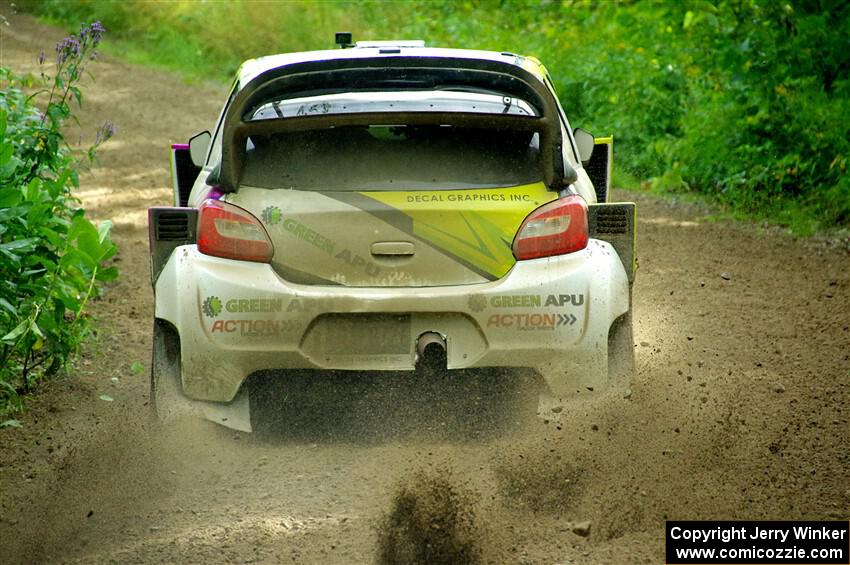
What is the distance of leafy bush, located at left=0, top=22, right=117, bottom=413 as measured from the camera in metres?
5.46

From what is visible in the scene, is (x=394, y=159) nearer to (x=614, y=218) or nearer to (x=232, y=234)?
(x=232, y=234)

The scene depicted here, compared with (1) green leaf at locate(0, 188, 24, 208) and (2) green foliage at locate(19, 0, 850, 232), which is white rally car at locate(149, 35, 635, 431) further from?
(2) green foliage at locate(19, 0, 850, 232)

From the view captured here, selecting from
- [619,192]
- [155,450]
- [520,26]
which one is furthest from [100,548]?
[520,26]

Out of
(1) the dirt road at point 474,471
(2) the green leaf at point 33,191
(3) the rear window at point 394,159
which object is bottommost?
(1) the dirt road at point 474,471

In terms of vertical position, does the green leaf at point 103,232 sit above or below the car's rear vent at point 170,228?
below

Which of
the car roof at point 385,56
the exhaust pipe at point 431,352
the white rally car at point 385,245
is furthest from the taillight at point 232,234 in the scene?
the exhaust pipe at point 431,352

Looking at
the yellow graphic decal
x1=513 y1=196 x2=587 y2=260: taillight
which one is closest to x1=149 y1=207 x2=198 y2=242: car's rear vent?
the yellow graphic decal

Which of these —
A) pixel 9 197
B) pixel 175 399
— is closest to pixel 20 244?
pixel 9 197

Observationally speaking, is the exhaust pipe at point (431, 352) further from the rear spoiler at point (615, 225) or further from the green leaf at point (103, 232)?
the green leaf at point (103, 232)

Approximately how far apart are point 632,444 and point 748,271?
4240 millimetres

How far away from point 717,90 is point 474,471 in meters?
9.84

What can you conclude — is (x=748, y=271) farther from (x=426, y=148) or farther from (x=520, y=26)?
(x=520, y=26)

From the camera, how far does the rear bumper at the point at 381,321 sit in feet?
15.3

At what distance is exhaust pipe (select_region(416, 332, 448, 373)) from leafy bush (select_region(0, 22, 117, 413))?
1941mm
